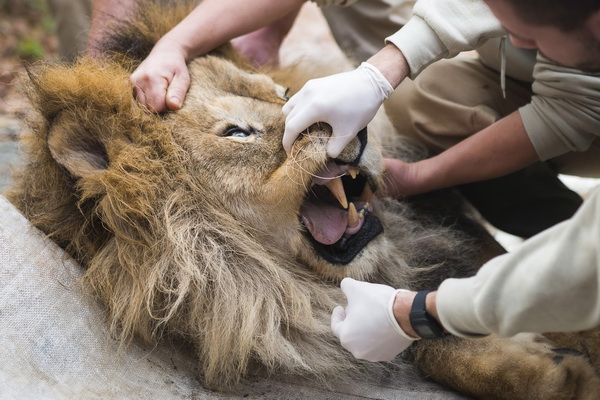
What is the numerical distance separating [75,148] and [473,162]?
1512mm

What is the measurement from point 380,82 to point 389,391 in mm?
1032

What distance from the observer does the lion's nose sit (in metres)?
2.19

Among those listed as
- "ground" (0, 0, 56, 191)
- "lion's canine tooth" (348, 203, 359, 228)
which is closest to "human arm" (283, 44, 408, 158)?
"lion's canine tooth" (348, 203, 359, 228)

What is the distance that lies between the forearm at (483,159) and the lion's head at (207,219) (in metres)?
0.43

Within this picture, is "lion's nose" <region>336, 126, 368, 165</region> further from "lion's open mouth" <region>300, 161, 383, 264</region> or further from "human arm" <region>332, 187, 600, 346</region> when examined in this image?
"human arm" <region>332, 187, 600, 346</region>

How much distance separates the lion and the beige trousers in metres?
0.75

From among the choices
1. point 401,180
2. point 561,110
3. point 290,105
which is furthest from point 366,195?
point 561,110

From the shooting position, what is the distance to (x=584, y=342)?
2.18 meters

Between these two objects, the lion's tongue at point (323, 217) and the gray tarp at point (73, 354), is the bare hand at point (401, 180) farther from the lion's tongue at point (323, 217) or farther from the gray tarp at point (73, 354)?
the gray tarp at point (73, 354)

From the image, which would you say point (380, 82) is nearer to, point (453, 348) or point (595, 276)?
point (453, 348)

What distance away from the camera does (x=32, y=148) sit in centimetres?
240

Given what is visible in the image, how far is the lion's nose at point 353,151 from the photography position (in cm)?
219

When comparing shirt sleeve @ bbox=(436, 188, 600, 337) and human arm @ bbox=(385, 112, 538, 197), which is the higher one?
shirt sleeve @ bbox=(436, 188, 600, 337)

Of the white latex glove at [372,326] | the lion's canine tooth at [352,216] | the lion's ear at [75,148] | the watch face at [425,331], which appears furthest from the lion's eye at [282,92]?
the watch face at [425,331]
